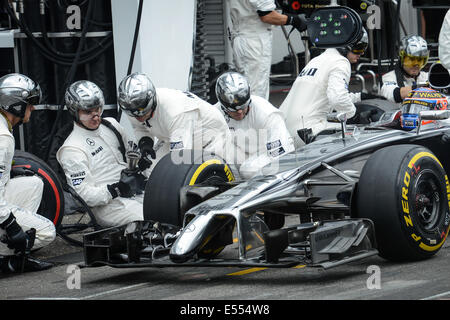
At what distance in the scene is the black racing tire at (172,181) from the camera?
295 inches

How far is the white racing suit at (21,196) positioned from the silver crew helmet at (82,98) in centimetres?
92

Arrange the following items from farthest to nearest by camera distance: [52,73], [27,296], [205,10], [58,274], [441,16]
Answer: [441,16], [205,10], [52,73], [58,274], [27,296]

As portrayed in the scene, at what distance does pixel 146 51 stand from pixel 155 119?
2.44 meters

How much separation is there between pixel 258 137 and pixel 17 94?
229 cm

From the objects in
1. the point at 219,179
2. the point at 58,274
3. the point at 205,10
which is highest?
the point at 205,10

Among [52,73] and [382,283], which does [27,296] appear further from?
[52,73]

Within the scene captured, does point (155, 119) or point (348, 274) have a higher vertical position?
point (155, 119)

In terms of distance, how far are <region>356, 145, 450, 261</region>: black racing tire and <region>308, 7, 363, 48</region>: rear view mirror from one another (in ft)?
10.3

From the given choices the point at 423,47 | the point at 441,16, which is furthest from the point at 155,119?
the point at 441,16

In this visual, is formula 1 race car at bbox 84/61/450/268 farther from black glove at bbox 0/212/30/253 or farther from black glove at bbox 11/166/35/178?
black glove at bbox 11/166/35/178

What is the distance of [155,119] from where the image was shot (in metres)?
8.89

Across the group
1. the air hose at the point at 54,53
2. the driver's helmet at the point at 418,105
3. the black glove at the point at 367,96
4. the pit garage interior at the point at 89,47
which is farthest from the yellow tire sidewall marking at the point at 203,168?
the black glove at the point at 367,96

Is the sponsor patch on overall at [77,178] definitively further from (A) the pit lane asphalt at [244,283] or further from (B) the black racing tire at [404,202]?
(B) the black racing tire at [404,202]

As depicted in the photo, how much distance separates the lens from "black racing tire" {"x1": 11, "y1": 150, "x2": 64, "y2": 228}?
8523mm
